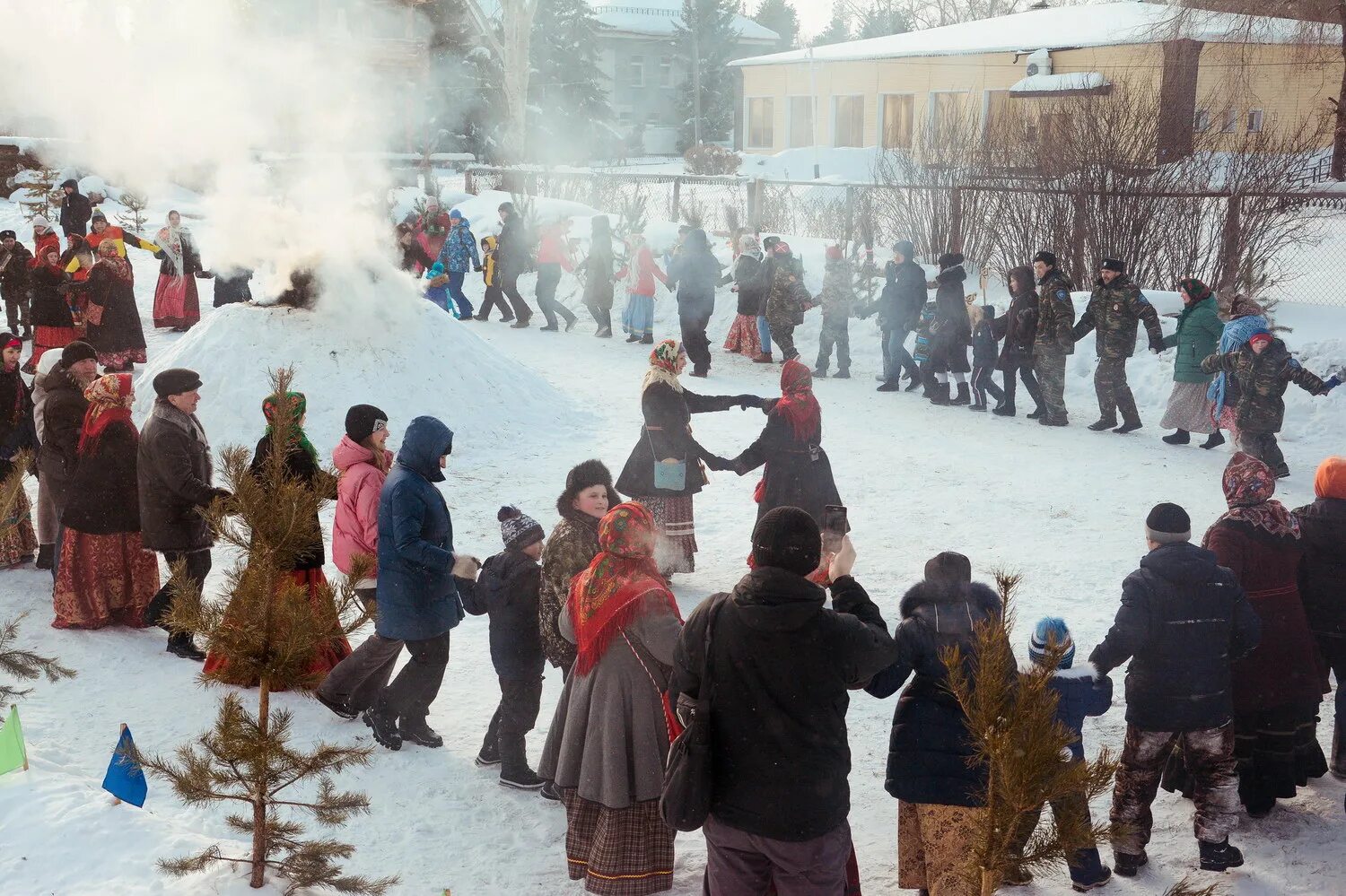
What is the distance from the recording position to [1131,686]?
4602 mm

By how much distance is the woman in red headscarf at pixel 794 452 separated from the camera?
7137 mm

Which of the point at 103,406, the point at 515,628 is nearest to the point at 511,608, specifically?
the point at 515,628

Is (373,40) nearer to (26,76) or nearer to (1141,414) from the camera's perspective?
(26,76)

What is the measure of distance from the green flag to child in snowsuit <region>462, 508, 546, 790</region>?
6.01 feet

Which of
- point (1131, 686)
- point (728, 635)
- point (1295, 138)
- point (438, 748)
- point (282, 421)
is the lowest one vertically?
point (438, 748)

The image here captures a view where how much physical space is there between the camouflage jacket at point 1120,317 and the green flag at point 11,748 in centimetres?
973


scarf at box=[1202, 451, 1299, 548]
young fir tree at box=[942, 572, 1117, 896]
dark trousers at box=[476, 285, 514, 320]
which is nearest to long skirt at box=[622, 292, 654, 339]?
dark trousers at box=[476, 285, 514, 320]

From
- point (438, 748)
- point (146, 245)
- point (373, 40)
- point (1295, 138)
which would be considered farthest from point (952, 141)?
point (438, 748)

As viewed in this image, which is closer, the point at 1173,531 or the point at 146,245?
the point at 1173,531

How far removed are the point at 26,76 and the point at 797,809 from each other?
9684 mm

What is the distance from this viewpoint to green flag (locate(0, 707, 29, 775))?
194 inches

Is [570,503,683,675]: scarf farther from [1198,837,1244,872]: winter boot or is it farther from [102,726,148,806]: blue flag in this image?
[1198,837,1244,872]: winter boot

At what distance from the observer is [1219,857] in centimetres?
459

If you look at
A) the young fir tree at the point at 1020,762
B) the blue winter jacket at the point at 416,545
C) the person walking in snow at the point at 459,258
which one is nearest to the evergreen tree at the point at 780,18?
the person walking in snow at the point at 459,258
